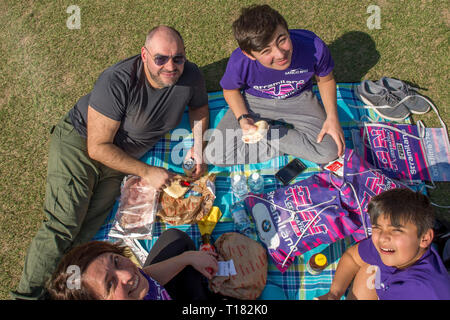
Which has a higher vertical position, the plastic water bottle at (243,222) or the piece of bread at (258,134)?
the piece of bread at (258,134)

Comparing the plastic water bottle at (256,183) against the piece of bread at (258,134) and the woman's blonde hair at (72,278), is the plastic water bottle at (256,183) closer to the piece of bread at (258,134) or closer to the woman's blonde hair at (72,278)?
the piece of bread at (258,134)

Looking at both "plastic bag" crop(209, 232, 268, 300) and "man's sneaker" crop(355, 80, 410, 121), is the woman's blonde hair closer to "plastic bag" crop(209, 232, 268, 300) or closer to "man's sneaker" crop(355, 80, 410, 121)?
"plastic bag" crop(209, 232, 268, 300)

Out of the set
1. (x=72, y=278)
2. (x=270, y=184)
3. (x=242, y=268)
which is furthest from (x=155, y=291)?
(x=270, y=184)

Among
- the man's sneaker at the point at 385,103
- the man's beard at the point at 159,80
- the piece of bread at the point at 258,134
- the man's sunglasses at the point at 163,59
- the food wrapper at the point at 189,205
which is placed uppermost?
the man's sneaker at the point at 385,103

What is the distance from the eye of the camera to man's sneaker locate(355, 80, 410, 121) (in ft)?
11.7

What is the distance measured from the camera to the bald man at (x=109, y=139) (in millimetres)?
2820

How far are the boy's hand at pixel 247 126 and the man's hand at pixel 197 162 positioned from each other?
0.56 m

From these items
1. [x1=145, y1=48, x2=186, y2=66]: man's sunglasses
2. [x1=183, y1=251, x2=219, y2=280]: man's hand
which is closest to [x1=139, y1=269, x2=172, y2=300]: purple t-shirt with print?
[x1=183, y1=251, x2=219, y2=280]: man's hand

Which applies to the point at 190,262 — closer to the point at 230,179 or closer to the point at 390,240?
the point at 230,179

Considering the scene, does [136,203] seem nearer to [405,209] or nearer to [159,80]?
[159,80]

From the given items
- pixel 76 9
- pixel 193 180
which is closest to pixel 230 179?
pixel 193 180

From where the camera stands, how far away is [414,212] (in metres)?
2.21

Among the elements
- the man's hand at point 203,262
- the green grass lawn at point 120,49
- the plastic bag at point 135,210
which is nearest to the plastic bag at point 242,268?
the man's hand at point 203,262

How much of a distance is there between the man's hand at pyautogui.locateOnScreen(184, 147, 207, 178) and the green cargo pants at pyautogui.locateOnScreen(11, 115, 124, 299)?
801 millimetres
